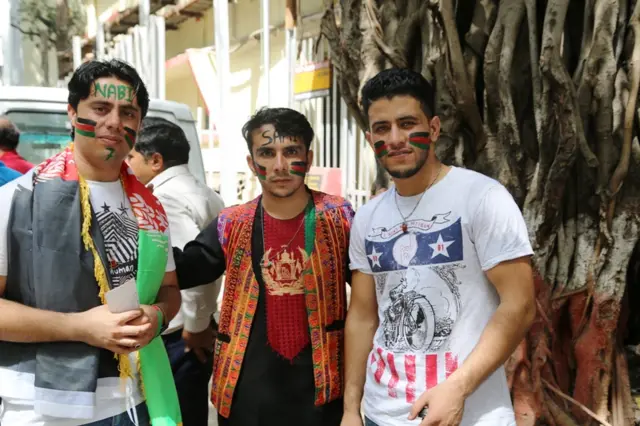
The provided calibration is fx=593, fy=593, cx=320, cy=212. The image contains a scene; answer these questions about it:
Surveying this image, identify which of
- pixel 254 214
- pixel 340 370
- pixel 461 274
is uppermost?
pixel 254 214

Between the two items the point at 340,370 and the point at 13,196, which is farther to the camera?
the point at 340,370

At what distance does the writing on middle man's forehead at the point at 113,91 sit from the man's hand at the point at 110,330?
1.96 feet

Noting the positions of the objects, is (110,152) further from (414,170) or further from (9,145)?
(9,145)

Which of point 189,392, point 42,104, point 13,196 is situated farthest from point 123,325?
point 42,104

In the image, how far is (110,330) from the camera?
1534 millimetres

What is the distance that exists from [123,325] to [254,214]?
0.76 m

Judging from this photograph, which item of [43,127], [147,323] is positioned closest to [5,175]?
[43,127]

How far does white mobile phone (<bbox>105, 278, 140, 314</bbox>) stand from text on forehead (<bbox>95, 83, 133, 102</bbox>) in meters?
0.53

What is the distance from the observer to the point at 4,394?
4.91 ft

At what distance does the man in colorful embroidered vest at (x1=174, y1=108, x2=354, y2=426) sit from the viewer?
81.0 inches

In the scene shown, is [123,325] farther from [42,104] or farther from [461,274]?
[42,104]

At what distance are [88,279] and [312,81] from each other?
4984mm

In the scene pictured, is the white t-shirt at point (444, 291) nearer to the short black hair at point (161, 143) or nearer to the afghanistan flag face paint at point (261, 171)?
the afghanistan flag face paint at point (261, 171)

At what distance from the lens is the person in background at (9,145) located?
140 inches
